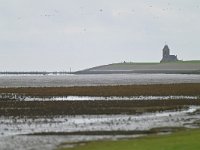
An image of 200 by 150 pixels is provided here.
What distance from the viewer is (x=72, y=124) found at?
42.3 meters

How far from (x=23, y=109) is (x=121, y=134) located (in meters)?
21.8

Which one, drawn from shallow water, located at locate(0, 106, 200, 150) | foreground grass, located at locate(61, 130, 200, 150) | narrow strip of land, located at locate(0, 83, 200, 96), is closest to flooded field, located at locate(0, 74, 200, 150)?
shallow water, located at locate(0, 106, 200, 150)

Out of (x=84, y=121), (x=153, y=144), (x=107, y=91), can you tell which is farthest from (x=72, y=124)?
(x=107, y=91)

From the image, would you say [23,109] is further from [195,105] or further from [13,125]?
[195,105]

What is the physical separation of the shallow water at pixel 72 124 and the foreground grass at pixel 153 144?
99.7 inches

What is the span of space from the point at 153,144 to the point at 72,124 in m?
14.0

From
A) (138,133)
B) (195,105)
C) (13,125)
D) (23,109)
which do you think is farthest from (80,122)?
(195,105)

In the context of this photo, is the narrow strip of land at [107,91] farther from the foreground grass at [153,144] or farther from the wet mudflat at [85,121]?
the foreground grass at [153,144]

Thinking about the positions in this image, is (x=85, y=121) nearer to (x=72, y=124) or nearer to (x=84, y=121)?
(x=84, y=121)

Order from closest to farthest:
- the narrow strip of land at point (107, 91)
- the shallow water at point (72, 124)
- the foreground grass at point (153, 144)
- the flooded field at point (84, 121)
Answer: the foreground grass at point (153, 144) < the shallow water at point (72, 124) < the flooded field at point (84, 121) < the narrow strip of land at point (107, 91)

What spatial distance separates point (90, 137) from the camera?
114ft

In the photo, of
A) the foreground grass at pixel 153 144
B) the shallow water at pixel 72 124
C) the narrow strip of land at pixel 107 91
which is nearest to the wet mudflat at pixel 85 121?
the shallow water at pixel 72 124

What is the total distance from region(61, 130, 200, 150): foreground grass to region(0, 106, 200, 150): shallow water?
8.30 ft

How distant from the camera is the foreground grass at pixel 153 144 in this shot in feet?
90.7
